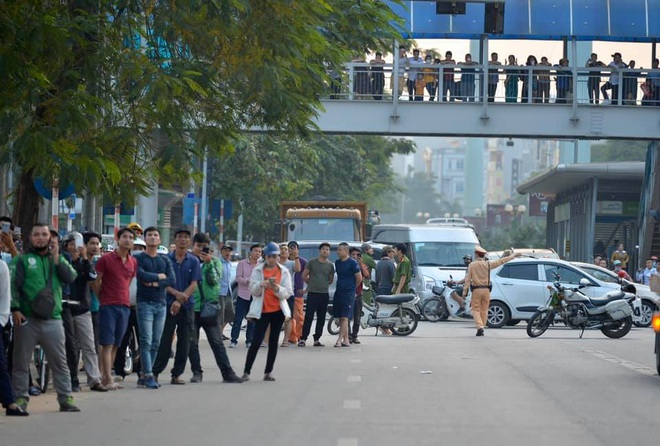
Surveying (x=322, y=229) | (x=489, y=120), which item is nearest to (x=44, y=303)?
(x=322, y=229)

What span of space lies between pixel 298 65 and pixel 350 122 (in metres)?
18.5

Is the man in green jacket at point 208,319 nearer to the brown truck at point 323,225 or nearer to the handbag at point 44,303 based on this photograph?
the handbag at point 44,303

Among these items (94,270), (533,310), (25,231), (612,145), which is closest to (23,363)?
(94,270)

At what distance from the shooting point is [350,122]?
1361 inches

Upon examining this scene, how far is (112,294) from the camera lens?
1460 centimetres

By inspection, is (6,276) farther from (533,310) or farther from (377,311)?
(533,310)

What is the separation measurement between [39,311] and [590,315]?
15162mm

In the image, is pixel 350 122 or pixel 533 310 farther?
pixel 350 122

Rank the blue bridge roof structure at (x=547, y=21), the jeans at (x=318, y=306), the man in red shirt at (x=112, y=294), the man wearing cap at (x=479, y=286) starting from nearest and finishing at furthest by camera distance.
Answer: the man in red shirt at (x=112, y=294) → the jeans at (x=318, y=306) → the man wearing cap at (x=479, y=286) → the blue bridge roof structure at (x=547, y=21)

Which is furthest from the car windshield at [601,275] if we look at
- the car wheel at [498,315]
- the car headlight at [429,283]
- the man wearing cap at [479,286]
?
the man wearing cap at [479,286]

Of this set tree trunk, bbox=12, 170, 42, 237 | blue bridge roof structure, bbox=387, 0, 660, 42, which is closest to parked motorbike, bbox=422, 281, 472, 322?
blue bridge roof structure, bbox=387, 0, 660, 42

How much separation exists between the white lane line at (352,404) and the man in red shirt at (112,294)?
279cm

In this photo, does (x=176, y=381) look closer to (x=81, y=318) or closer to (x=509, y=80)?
(x=81, y=318)

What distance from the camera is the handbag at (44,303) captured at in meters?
12.3
